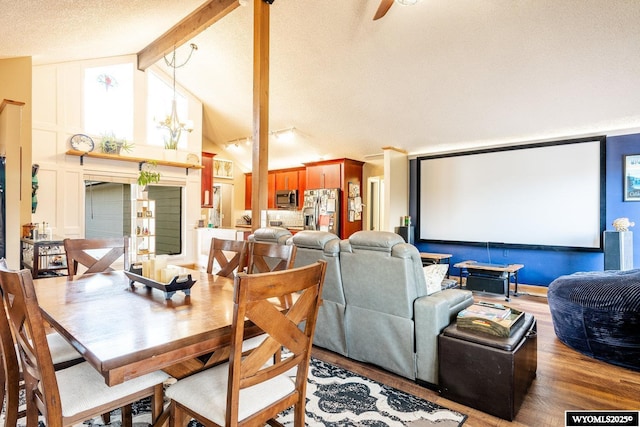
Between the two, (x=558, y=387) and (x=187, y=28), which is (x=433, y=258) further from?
(x=187, y=28)

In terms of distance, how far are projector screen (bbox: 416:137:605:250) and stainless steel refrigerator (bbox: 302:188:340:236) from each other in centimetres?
174

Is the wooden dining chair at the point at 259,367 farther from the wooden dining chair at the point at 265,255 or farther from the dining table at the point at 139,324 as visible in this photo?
the wooden dining chair at the point at 265,255

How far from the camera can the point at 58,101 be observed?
514 cm

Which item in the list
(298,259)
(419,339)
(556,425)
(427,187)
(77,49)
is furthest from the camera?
(427,187)

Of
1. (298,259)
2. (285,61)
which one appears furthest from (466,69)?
(298,259)

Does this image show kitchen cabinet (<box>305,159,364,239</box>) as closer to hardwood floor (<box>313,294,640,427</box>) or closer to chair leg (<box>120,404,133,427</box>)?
hardwood floor (<box>313,294,640,427</box>)

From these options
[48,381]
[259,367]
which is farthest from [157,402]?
[259,367]

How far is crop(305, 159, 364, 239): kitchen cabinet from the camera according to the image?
7195 millimetres

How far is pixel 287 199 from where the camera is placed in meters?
8.29

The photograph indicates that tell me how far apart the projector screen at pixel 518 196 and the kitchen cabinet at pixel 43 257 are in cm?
593

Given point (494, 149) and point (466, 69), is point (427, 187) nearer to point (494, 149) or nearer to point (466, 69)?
point (494, 149)

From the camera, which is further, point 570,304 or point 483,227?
point 483,227

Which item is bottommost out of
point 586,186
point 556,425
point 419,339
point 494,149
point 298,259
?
point 556,425

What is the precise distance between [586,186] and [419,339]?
457 cm
